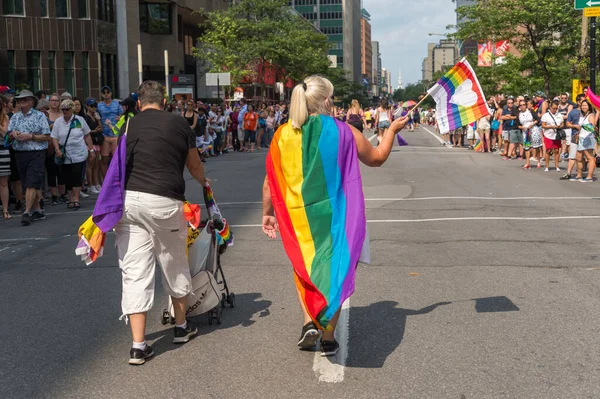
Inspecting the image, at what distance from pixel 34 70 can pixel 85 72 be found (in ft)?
9.57

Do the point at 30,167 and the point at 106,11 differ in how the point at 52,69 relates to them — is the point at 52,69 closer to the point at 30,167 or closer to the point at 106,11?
the point at 106,11

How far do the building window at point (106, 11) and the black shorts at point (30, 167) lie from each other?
30.9 meters

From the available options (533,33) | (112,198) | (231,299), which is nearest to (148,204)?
(112,198)

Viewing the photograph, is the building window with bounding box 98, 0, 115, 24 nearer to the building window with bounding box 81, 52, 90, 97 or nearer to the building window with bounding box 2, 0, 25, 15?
the building window with bounding box 81, 52, 90, 97

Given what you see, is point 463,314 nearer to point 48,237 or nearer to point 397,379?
point 397,379

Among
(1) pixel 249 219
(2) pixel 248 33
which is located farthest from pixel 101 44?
(1) pixel 249 219

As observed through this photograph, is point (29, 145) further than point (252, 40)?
No

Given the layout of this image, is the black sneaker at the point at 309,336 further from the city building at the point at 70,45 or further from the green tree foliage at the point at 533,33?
the city building at the point at 70,45

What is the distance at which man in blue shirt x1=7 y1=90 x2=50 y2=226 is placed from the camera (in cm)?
1216

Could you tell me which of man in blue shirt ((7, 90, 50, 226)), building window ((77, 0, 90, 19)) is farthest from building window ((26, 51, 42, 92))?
man in blue shirt ((7, 90, 50, 226))

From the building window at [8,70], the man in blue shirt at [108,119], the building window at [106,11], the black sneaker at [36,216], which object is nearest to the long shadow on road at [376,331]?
the black sneaker at [36,216]

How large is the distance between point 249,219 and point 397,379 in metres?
7.58

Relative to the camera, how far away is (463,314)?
646 cm

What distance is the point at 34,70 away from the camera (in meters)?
38.5
